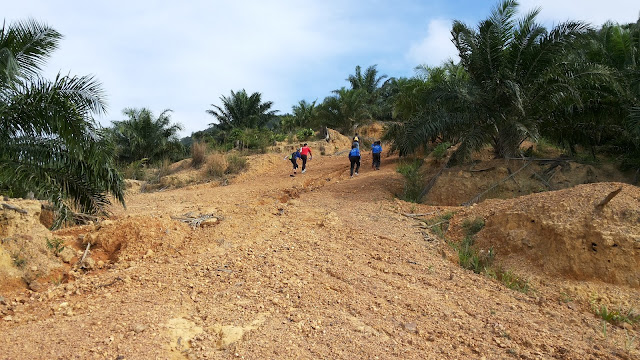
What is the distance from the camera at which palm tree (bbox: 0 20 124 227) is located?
230 inches

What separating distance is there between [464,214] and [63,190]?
23.3ft

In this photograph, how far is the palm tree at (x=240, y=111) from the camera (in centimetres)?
3144

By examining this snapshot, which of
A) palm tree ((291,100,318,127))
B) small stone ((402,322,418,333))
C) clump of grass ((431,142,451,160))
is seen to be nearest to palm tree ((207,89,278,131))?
palm tree ((291,100,318,127))

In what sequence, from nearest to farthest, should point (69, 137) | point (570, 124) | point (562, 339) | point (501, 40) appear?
point (562, 339) < point (69, 137) < point (501, 40) < point (570, 124)

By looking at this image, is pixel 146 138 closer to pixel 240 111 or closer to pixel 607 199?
pixel 240 111

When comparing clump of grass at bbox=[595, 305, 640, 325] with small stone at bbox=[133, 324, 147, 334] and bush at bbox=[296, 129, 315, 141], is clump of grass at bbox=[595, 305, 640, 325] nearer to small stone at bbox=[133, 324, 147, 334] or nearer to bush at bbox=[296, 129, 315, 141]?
small stone at bbox=[133, 324, 147, 334]

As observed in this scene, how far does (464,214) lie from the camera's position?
7.81 m

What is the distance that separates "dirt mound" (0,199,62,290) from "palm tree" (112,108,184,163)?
22538 mm

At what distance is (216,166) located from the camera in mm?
19578

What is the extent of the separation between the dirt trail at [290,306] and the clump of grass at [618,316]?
127 mm

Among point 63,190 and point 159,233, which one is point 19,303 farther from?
point 63,190

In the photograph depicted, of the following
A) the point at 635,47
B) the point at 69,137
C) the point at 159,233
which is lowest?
the point at 159,233

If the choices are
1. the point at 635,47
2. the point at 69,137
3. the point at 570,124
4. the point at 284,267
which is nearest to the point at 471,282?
the point at 284,267

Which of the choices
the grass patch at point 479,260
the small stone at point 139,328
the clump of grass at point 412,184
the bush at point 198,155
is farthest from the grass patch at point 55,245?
the bush at point 198,155
